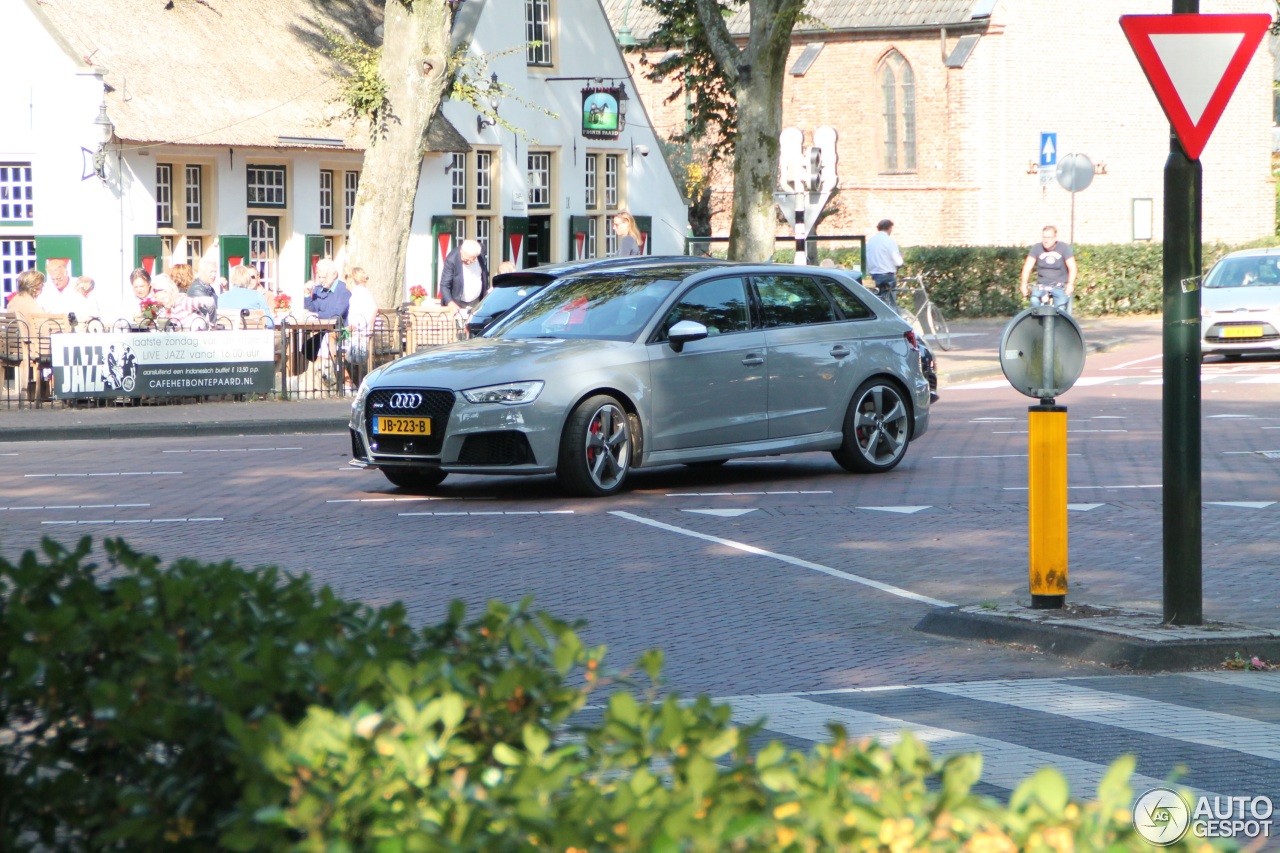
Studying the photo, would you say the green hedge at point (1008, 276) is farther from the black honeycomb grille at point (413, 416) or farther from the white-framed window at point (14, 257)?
the black honeycomb grille at point (413, 416)

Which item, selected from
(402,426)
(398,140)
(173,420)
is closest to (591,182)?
(398,140)

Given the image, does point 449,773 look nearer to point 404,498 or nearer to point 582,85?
point 404,498

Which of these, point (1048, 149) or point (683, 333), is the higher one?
point (1048, 149)

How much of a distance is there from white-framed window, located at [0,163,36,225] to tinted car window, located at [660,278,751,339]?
16.2 meters

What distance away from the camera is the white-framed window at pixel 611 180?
37.9m

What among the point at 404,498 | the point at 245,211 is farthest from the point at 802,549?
the point at 245,211

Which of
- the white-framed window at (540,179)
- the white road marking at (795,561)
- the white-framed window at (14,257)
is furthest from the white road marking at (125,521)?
the white-framed window at (540,179)

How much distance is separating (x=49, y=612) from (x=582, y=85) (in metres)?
34.1

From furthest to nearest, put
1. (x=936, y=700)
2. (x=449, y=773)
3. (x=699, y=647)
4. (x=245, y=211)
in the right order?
(x=245, y=211) → (x=699, y=647) → (x=936, y=700) → (x=449, y=773)

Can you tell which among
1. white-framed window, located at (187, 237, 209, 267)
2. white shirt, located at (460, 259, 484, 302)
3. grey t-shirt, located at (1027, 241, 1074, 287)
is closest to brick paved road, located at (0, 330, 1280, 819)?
white shirt, located at (460, 259, 484, 302)

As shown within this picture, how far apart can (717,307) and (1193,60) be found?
20.7 ft

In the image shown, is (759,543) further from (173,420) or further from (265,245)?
(265,245)

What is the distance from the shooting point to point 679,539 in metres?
10.9

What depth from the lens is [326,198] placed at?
31.6m
